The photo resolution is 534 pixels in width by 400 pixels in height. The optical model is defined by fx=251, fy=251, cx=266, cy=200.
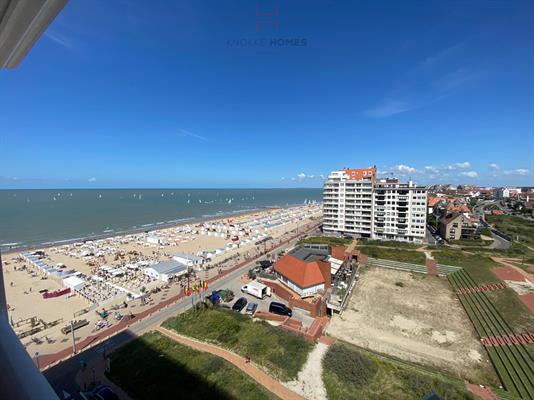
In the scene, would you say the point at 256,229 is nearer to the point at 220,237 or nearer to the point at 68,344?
the point at 220,237

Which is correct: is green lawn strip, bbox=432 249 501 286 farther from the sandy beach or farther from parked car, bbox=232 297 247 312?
the sandy beach

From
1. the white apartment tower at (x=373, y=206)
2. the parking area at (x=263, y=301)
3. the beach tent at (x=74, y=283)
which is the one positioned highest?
the white apartment tower at (x=373, y=206)

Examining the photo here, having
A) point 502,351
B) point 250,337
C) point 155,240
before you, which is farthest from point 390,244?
point 155,240

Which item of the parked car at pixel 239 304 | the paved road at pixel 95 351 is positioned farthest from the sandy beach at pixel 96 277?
the parked car at pixel 239 304

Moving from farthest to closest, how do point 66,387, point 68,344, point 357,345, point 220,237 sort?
1. point 220,237
2. point 68,344
3. point 357,345
4. point 66,387

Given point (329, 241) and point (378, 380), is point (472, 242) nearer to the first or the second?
point (329, 241)

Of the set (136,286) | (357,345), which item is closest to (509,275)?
(357,345)

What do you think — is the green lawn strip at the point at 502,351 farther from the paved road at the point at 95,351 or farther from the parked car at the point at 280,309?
the paved road at the point at 95,351
